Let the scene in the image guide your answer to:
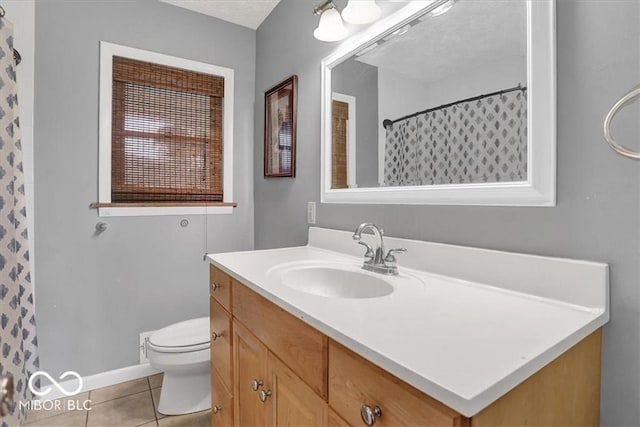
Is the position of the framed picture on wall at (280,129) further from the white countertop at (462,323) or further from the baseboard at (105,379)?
the baseboard at (105,379)

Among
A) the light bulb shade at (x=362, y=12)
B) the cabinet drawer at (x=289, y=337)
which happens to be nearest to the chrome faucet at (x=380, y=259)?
the cabinet drawer at (x=289, y=337)

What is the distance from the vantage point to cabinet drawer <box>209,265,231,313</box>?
4.00ft

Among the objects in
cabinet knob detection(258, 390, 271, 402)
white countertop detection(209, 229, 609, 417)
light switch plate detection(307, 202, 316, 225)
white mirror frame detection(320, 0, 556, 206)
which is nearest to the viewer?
white countertop detection(209, 229, 609, 417)

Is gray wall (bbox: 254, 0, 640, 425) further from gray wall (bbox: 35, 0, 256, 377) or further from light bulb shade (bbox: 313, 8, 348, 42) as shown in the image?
gray wall (bbox: 35, 0, 256, 377)

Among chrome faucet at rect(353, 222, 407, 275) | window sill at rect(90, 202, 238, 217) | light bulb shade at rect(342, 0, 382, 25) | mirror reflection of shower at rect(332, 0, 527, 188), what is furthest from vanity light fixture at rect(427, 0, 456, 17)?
window sill at rect(90, 202, 238, 217)

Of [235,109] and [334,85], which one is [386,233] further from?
[235,109]

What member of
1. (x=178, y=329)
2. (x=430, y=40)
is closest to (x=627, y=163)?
(x=430, y=40)

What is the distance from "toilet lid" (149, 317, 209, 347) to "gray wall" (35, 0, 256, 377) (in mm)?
361

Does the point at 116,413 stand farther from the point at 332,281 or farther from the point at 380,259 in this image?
the point at 380,259

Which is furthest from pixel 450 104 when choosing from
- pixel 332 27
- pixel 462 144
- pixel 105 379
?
pixel 105 379

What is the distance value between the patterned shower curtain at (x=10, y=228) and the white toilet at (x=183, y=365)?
54 centimetres

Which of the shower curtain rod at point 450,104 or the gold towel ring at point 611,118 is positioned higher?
the shower curtain rod at point 450,104

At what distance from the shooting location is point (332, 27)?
1438mm

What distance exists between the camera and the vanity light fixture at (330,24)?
4.69 ft
